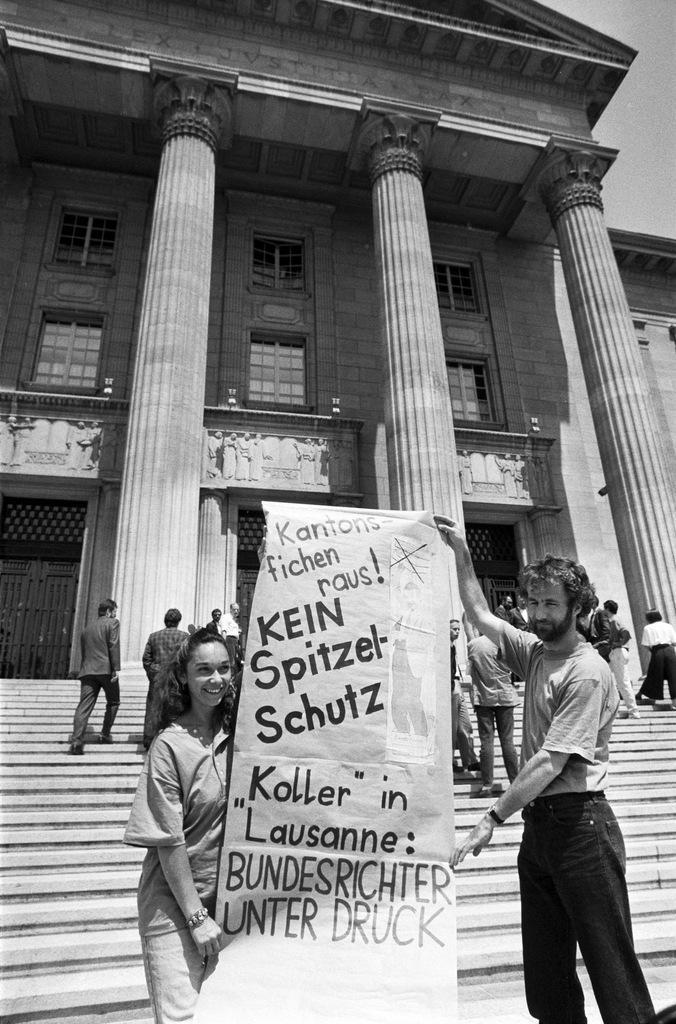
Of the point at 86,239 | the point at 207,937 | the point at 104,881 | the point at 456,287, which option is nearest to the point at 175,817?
the point at 207,937

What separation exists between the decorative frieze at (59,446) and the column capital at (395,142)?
9992mm

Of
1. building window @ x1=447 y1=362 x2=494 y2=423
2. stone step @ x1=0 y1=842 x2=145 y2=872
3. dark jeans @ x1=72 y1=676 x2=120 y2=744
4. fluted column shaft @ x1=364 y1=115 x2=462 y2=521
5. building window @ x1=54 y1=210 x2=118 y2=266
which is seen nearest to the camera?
stone step @ x1=0 y1=842 x2=145 y2=872

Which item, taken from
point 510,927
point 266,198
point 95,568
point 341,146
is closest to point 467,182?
point 341,146

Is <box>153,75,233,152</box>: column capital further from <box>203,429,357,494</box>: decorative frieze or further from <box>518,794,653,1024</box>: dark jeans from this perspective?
<box>518,794,653,1024</box>: dark jeans

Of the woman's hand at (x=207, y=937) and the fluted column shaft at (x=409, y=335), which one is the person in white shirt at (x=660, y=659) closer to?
the fluted column shaft at (x=409, y=335)

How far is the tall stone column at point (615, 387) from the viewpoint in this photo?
15.4 meters

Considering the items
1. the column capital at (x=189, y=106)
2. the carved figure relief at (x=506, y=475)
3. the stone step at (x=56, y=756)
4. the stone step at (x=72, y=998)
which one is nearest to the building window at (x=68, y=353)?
the column capital at (x=189, y=106)

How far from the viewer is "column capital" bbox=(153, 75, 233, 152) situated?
639 inches

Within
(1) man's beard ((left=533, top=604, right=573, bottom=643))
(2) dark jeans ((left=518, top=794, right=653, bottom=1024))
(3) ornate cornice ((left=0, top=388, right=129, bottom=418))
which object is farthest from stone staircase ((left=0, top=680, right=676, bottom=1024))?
(3) ornate cornice ((left=0, top=388, right=129, bottom=418))

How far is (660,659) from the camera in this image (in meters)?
11.0

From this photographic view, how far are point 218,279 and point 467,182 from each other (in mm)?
8858

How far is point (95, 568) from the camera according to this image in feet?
51.7

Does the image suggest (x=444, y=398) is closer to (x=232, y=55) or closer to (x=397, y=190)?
(x=397, y=190)

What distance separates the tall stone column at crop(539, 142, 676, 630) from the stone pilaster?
32.5 feet
